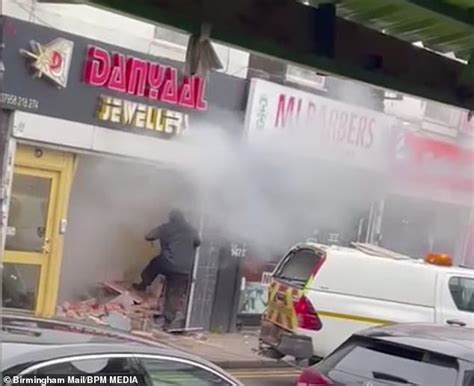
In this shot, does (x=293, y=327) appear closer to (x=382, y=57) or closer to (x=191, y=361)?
(x=191, y=361)

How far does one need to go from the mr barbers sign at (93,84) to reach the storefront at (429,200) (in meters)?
5.32

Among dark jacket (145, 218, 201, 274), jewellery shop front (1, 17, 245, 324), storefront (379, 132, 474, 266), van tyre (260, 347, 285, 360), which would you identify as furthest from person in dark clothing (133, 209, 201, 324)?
storefront (379, 132, 474, 266)

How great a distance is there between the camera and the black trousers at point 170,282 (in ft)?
47.9

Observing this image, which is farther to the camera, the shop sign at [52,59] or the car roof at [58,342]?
the shop sign at [52,59]

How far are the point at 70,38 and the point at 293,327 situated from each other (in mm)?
4537

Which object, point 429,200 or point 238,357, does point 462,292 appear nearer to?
point 238,357

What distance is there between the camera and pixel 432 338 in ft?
23.7

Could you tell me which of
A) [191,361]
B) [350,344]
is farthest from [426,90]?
[350,344]

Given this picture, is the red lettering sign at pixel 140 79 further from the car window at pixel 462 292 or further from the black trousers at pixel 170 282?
the car window at pixel 462 292

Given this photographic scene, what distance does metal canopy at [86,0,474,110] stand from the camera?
11.8ft

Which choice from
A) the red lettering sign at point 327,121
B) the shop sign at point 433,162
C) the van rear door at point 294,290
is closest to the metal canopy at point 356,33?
the van rear door at point 294,290

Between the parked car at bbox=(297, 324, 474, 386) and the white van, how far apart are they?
4.55m

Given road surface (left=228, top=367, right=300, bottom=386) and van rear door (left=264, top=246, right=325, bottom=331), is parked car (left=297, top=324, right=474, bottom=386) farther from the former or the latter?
van rear door (left=264, top=246, right=325, bottom=331)

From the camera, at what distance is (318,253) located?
41.7ft
